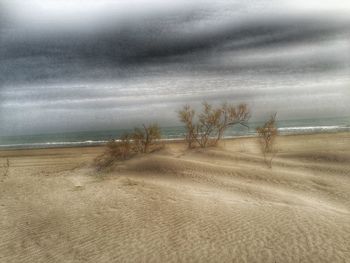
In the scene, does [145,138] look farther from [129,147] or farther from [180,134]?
[180,134]

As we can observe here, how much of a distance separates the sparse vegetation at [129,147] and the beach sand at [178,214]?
3.60 meters

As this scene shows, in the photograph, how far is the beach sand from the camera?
12.4 meters

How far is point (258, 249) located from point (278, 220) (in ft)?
10.4

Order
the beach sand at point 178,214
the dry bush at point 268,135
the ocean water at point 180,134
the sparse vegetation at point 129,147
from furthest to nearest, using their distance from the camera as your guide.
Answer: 1. the ocean water at point 180,134
2. the dry bush at point 268,135
3. the sparse vegetation at point 129,147
4. the beach sand at point 178,214

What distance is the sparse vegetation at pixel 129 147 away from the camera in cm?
3103

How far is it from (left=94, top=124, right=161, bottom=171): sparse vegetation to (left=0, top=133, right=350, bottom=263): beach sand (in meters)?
3.60

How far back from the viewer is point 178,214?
16109 mm

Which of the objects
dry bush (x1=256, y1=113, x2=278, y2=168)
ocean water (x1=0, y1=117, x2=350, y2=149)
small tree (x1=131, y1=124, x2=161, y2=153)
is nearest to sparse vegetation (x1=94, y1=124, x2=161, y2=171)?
small tree (x1=131, y1=124, x2=161, y2=153)

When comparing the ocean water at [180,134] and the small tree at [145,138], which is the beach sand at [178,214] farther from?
the ocean water at [180,134]

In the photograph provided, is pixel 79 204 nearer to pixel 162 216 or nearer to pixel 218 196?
pixel 162 216

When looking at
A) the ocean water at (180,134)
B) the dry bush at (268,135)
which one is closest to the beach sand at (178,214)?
the dry bush at (268,135)

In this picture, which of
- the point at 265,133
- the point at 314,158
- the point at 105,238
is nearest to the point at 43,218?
the point at 105,238

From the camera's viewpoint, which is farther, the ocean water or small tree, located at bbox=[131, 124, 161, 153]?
the ocean water

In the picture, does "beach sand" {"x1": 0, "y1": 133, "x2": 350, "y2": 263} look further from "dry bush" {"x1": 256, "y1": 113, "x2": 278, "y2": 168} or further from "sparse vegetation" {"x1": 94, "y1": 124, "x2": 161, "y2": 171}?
"dry bush" {"x1": 256, "y1": 113, "x2": 278, "y2": 168}
